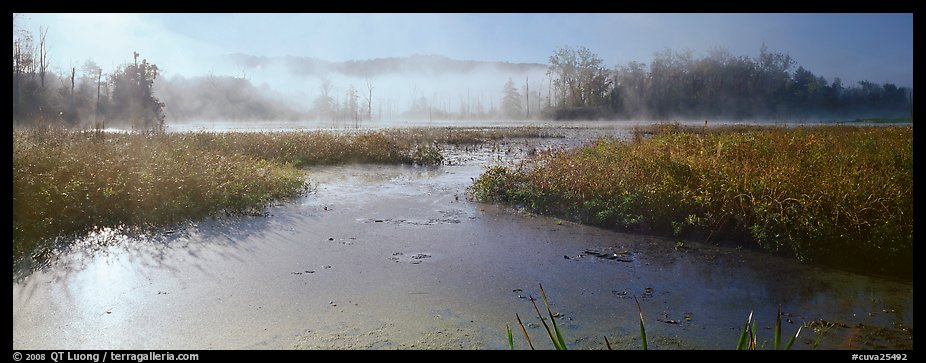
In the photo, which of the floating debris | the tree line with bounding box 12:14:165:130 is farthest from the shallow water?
the tree line with bounding box 12:14:165:130

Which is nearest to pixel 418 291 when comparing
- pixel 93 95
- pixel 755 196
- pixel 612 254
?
pixel 612 254

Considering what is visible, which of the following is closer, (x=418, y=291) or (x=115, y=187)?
(x=418, y=291)

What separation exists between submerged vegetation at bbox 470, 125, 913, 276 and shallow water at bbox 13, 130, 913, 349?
554 mm

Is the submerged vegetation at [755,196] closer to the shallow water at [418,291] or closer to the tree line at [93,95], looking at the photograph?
the shallow water at [418,291]

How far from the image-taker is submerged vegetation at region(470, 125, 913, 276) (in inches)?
298

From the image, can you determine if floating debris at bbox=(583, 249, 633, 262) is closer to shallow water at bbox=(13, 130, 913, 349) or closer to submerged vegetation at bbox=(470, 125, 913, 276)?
shallow water at bbox=(13, 130, 913, 349)

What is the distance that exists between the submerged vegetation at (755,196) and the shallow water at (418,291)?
0.55 m

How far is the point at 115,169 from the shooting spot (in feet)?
35.6

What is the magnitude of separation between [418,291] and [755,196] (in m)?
5.89

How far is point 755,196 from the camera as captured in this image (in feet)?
29.2

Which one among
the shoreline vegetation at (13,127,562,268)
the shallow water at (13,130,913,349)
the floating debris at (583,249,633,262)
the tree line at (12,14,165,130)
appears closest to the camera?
the shallow water at (13,130,913,349)

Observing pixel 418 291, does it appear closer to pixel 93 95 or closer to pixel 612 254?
pixel 612 254
